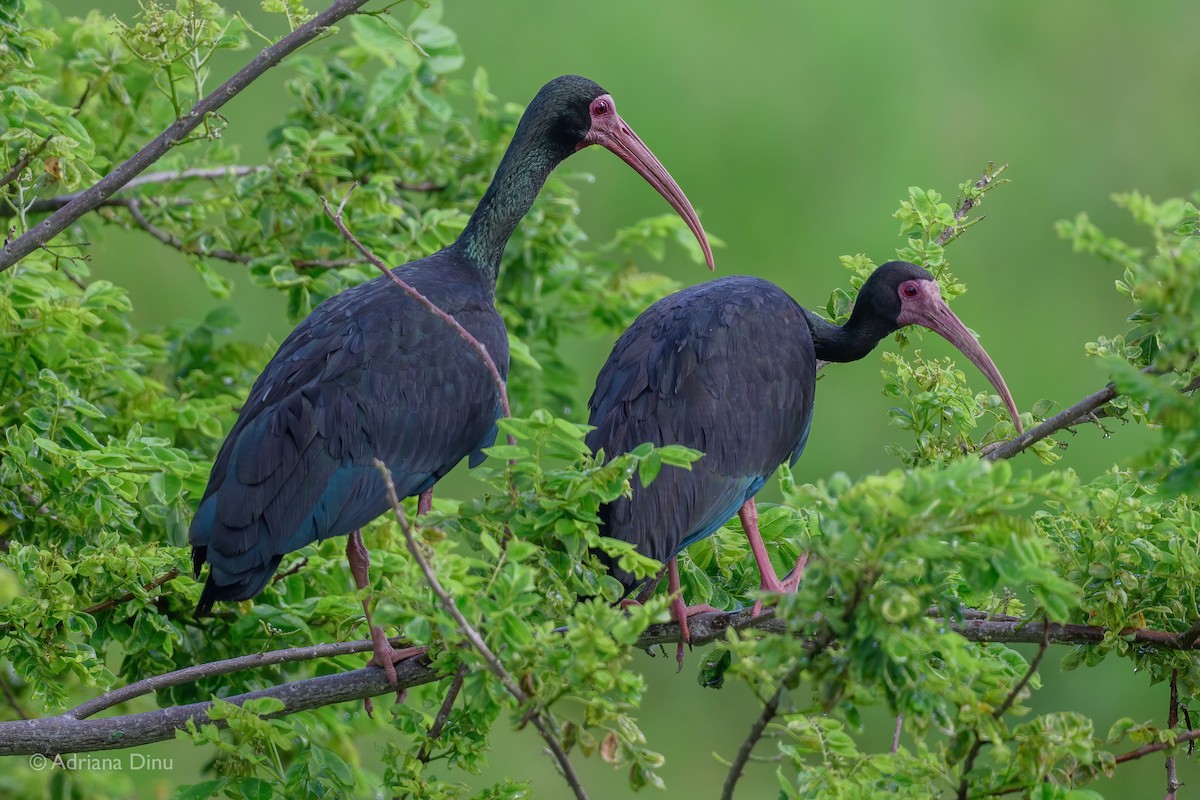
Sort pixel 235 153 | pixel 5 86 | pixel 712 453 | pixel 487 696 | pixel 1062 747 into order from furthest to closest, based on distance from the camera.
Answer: pixel 235 153, pixel 712 453, pixel 5 86, pixel 487 696, pixel 1062 747

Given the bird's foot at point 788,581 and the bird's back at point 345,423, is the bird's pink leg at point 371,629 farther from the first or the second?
the bird's foot at point 788,581

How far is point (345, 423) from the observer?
4.61 metres

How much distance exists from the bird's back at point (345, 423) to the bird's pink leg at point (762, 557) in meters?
1.02

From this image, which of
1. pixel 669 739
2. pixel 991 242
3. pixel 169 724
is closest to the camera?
pixel 169 724

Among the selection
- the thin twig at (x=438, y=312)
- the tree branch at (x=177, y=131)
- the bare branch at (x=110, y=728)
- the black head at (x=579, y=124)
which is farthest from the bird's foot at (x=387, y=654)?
the black head at (x=579, y=124)

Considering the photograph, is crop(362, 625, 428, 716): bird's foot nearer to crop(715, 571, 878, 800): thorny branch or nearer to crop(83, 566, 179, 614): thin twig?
crop(83, 566, 179, 614): thin twig

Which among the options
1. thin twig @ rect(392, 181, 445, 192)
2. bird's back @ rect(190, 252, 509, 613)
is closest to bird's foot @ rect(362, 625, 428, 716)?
bird's back @ rect(190, 252, 509, 613)

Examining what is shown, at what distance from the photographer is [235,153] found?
5898 millimetres

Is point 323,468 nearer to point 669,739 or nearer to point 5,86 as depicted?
point 5,86

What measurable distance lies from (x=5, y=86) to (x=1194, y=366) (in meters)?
3.50

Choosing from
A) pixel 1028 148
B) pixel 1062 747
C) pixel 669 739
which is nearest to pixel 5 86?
pixel 1062 747

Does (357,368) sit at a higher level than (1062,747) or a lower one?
higher

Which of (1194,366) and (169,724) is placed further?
(169,724)

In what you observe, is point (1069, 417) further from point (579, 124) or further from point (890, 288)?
point (579, 124)
